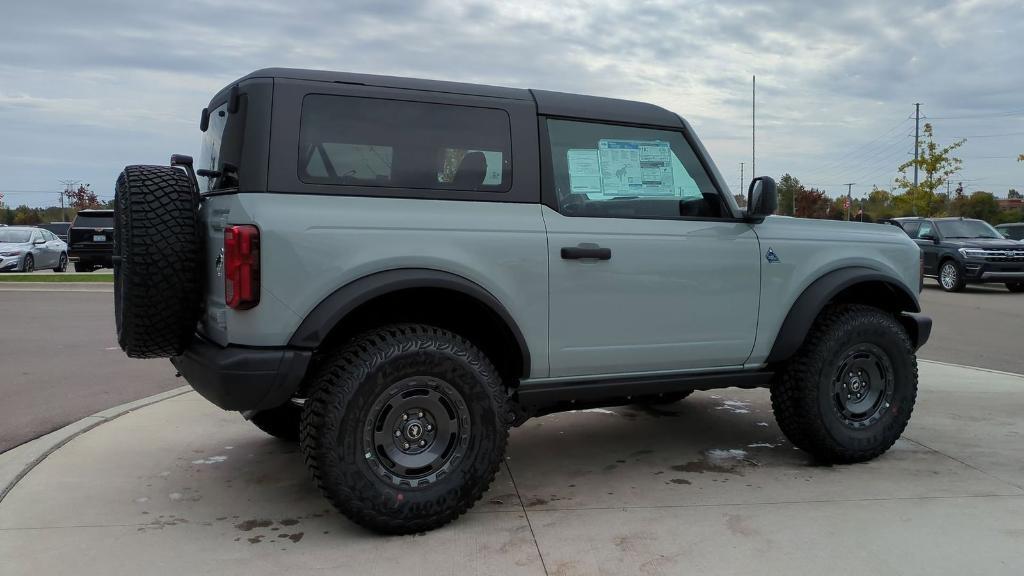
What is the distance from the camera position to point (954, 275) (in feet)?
56.3

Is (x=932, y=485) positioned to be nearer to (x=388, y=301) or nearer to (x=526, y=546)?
(x=526, y=546)

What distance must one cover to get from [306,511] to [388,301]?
1.09 m

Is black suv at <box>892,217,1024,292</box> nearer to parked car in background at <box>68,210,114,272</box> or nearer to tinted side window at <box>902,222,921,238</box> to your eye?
tinted side window at <box>902,222,921,238</box>

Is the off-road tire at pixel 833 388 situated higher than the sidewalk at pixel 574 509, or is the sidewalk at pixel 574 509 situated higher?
the off-road tire at pixel 833 388

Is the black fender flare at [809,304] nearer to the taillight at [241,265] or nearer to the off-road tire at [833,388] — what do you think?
the off-road tire at [833,388]

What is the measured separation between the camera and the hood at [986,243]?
16.7m

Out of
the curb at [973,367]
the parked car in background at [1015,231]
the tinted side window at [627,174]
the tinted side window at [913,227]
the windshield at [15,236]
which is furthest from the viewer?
the parked car in background at [1015,231]

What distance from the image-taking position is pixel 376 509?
339cm

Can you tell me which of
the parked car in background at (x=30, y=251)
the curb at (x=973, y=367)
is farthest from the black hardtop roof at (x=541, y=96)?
the parked car in background at (x=30, y=251)

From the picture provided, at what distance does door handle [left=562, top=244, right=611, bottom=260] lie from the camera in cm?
379

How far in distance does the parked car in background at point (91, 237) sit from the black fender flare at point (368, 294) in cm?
1978

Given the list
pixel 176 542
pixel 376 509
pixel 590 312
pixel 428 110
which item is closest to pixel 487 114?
pixel 428 110

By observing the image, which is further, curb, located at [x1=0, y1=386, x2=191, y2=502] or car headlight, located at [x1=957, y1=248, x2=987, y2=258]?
car headlight, located at [x1=957, y1=248, x2=987, y2=258]

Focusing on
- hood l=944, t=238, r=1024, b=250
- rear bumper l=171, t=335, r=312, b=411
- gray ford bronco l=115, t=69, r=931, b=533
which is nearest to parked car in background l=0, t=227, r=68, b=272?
gray ford bronco l=115, t=69, r=931, b=533
